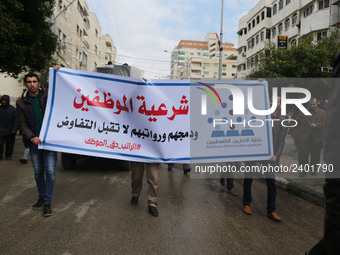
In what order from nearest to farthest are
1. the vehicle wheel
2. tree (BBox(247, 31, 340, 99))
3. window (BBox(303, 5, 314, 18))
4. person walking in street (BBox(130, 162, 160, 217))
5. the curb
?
person walking in street (BBox(130, 162, 160, 217)) < the curb < the vehicle wheel < tree (BBox(247, 31, 340, 99)) < window (BBox(303, 5, 314, 18))

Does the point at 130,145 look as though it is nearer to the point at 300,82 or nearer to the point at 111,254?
the point at 111,254

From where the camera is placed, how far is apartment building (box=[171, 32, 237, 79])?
9744 cm

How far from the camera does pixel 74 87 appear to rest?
4.40 meters

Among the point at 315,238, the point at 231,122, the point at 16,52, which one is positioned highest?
the point at 16,52

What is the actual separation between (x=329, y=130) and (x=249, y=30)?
153 ft

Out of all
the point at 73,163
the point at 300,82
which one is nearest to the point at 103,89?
the point at 73,163

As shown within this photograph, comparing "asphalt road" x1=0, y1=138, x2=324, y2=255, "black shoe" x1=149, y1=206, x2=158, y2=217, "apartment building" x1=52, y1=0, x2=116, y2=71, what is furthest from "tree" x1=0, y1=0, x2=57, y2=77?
"apartment building" x1=52, y1=0, x2=116, y2=71

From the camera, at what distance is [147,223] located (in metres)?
3.78

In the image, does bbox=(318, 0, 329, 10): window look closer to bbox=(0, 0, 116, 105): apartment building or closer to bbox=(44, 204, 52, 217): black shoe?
bbox=(0, 0, 116, 105): apartment building

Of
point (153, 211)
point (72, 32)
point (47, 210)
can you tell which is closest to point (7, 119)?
point (47, 210)

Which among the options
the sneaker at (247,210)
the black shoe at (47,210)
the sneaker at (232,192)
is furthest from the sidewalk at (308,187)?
the black shoe at (47,210)

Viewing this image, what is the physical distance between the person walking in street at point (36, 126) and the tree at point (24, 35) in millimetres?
6825

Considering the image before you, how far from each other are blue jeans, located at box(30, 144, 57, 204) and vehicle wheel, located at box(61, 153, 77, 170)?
2.83m

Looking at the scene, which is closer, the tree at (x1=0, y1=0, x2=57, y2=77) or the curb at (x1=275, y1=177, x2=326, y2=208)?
the curb at (x1=275, y1=177, x2=326, y2=208)
